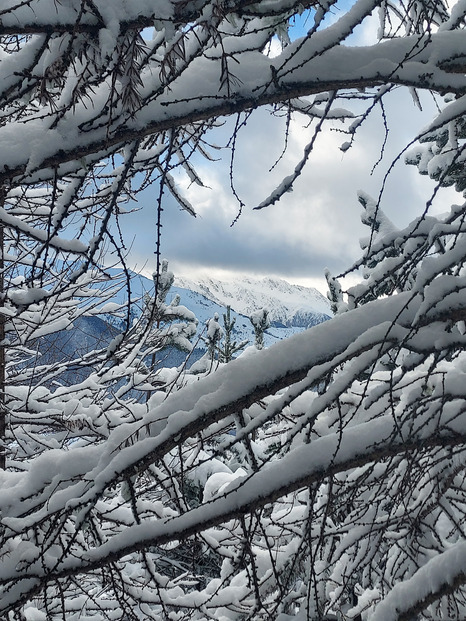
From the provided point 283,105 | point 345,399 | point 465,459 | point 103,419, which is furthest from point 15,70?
point 103,419

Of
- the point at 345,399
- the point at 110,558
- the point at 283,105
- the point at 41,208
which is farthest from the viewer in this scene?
the point at 41,208

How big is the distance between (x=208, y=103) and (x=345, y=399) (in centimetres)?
175

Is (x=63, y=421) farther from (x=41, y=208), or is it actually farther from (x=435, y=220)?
(x=435, y=220)

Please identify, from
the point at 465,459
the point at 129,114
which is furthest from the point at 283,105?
the point at 465,459

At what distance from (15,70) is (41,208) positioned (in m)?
3.74

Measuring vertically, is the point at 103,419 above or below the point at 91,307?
below

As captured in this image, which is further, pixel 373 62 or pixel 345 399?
pixel 345 399

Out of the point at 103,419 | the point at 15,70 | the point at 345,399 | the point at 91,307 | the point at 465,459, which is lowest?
the point at 465,459

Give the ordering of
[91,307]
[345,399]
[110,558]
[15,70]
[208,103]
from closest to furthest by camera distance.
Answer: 1. [15,70]
2. [208,103]
3. [110,558]
4. [345,399]
5. [91,307]

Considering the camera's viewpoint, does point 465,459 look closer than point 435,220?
No

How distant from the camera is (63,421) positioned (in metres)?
4.45

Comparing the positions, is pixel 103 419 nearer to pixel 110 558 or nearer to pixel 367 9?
pixel 110 558

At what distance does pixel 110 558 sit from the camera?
1848mm

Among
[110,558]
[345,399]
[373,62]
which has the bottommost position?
[110,558]
